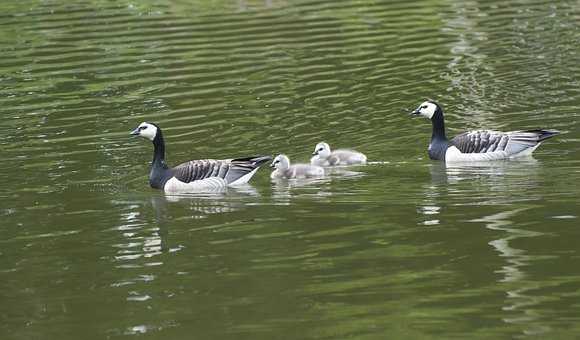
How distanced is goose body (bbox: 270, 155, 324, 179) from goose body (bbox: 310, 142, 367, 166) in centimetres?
42

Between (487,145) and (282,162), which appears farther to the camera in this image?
(487,145)

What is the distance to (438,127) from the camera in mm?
21906

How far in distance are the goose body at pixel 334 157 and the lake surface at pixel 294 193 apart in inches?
12.6

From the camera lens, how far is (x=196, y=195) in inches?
762

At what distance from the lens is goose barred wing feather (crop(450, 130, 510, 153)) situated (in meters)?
20.9

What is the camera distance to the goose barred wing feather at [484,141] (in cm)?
2089

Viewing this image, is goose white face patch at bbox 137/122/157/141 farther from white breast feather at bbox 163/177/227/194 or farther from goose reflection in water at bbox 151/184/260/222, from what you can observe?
goose reflection in water at bbox 151/184/260/222

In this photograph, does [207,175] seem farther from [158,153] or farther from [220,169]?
[158,153]

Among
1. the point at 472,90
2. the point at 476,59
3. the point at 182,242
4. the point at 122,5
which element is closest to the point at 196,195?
the point at 182,242

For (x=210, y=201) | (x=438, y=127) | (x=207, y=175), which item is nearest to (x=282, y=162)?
(x=207, y=175)

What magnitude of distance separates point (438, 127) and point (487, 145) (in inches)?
48.4

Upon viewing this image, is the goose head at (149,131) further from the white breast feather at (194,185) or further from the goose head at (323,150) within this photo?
the goose head at (323,150)

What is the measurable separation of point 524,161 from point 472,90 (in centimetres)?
729

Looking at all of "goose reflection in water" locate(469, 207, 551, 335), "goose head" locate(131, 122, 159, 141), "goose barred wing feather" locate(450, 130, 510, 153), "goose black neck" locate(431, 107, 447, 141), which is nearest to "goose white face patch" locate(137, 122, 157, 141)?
"goose head" locate(131, 122, 159, 141)
